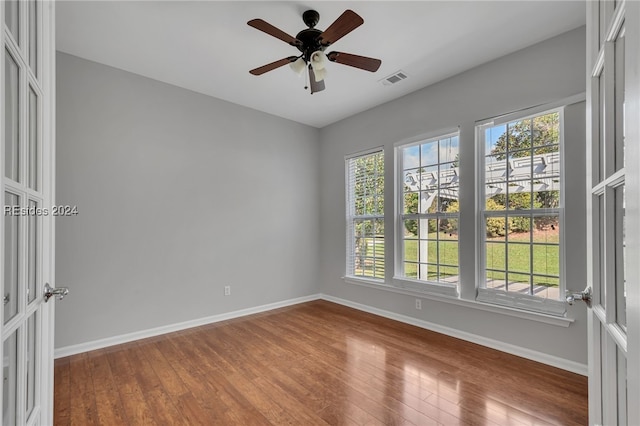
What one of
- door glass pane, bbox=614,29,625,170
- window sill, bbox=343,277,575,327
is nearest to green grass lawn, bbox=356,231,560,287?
window sill, bbox=343,277,575,327

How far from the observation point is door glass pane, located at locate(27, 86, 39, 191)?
3.38 feet

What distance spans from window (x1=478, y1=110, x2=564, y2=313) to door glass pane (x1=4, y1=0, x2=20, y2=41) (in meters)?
3.45

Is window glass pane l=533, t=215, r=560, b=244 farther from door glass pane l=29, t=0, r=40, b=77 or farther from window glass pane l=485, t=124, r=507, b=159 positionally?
door glass pane l=29, t=0, r=40, b=77

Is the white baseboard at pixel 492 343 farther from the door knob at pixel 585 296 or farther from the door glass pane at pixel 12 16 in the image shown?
the door glass pane at pixel 12 16

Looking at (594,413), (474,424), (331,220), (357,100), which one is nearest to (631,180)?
(594,413)

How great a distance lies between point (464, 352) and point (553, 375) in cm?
68

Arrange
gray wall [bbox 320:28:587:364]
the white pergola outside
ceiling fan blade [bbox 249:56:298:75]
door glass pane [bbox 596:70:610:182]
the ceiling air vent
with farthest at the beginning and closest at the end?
the ceiling air vent < the white pergola outside < gray wall [bbox 320:28:587:364] < ceiling fan blade [bbox 249:56:298:75] < door glass pane [bbox 596:70:610:182]

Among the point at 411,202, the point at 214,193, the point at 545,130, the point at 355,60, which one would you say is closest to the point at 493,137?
the point at 545,130

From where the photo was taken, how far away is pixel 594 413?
42.8 inches

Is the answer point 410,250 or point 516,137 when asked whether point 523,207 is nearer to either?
point 516,137

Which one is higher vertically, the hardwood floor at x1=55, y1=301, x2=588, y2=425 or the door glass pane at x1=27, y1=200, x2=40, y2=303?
the door glass pane at x1=27, y1=200, x2=40, y2=303

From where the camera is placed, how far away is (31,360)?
1.04 meters

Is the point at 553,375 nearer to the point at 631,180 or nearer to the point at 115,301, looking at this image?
the point at 631,180

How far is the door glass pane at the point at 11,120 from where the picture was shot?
813 mm
